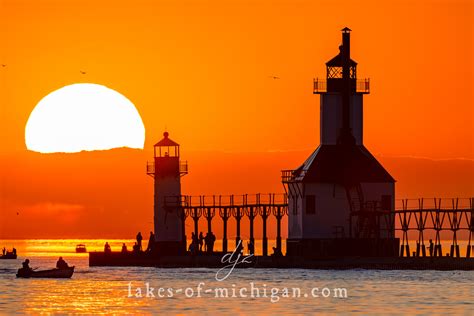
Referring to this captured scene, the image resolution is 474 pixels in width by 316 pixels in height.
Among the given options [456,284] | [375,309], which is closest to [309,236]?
[456,284]

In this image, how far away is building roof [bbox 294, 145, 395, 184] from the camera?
112812mm

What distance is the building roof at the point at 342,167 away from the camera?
112812 mm

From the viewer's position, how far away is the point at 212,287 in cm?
9456

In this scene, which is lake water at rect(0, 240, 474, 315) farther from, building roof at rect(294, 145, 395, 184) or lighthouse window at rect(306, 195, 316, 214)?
building roof at rect(294, 145, 395, 184)

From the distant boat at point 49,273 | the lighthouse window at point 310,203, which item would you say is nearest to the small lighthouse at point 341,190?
the lighthouse window at point 310,203

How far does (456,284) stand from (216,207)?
1416 inches

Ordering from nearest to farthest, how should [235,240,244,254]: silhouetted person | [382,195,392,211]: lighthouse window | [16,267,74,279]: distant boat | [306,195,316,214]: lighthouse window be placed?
[16,267,74,279]: distant boat, [306,195,316,214]: lighthouse window, [235,240,244,254]: silhouetted person, [382,195,392,211]: lighthouse window

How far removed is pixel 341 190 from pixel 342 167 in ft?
5.44

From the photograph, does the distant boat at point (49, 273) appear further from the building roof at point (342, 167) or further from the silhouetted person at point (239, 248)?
the building roof at point (342, 167)

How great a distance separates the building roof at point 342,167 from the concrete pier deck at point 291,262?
5392mm

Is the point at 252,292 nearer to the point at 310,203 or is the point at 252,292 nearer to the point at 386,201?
the point at 310,203

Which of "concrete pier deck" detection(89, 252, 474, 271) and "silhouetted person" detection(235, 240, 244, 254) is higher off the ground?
"silhouetted person" detection(235, 240, 244, 254)

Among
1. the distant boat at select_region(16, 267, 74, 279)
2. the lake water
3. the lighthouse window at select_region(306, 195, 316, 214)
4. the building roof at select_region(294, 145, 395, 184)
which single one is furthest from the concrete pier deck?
the distant boat at select_region(16, 267, 74, 279)

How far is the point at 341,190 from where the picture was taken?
369 feet
